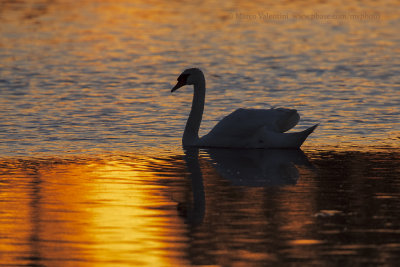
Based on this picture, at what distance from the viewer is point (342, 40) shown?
3123 cm

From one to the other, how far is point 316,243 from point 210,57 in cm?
1841

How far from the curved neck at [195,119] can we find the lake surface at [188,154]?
0.43 metres

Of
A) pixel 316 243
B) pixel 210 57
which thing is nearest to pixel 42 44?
pixel 210 57

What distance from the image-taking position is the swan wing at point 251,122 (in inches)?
591

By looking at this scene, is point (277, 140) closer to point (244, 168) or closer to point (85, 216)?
point (244, 168)

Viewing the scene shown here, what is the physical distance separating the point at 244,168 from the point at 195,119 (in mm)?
2807

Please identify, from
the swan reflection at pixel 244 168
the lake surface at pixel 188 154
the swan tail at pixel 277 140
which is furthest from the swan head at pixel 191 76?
the swan tail at pixel 277 140

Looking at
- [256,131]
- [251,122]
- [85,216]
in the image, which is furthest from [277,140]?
[85,216]

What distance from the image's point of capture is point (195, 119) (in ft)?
53.4

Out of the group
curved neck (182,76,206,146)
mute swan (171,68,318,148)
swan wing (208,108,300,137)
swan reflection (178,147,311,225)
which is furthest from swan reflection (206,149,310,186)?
curved neck (182,76,206,146)

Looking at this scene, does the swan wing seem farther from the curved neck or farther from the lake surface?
the curved neck

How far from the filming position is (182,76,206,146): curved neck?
51.6 ft

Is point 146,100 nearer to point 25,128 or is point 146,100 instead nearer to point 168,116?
point 168,116

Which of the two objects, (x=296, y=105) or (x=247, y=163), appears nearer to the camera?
(x=247, y=163)
